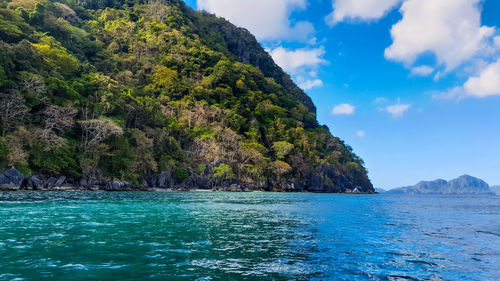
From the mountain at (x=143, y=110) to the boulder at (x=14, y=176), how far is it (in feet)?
3.28

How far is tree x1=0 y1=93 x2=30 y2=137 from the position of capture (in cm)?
4162

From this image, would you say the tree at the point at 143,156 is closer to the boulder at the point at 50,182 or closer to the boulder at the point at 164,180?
the boulder at the point at 164,180

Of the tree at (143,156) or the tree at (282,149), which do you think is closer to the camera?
the tree at (143,156)

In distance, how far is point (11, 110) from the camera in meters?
42.0

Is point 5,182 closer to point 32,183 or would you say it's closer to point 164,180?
point 32,183

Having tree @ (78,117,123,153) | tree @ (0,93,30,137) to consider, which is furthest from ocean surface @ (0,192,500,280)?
tree @ (78,117,123,153)

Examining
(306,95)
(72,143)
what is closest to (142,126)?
(72,143)

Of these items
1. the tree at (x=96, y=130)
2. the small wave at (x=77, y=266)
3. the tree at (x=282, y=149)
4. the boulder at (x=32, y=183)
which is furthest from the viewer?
the tree at (x=282, y=149)

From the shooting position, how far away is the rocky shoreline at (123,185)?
3900 cm

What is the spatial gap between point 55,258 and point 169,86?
9156 cm

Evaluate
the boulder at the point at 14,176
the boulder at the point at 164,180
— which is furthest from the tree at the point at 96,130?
the boulder at the point at 164,180

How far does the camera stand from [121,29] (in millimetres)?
119625

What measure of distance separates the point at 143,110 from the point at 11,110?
29.7m

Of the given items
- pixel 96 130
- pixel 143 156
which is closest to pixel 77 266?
pixel 96 130
